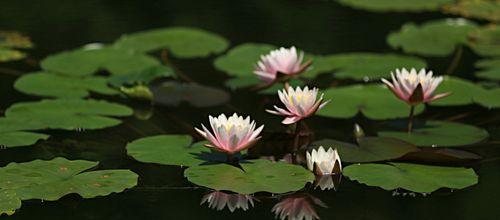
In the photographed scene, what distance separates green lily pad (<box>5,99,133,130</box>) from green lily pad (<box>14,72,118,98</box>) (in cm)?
15

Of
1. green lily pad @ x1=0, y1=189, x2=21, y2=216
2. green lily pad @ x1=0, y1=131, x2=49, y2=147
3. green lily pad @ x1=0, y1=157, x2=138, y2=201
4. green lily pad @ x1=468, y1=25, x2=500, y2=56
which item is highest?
green lily pad @ x1=0, y1=189, x2=21, y2=216

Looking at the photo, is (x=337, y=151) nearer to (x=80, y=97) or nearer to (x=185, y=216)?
(x=185, y=216)

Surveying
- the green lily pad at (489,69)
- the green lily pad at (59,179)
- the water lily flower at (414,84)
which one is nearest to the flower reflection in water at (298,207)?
the green lily pad at (59,179)

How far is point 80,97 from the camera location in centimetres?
318

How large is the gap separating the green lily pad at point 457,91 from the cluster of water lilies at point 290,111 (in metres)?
0.39

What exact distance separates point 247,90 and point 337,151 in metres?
0.81

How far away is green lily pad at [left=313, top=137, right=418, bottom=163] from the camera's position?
8.51 ft

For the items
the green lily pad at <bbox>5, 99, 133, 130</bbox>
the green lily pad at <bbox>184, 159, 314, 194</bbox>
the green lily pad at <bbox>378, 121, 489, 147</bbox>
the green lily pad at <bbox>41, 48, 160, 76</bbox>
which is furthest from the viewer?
the green lily pad at <bbox>41, 48, 160, 76</bbox>

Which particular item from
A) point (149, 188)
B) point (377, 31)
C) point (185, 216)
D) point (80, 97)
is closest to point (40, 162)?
point (149, 188)

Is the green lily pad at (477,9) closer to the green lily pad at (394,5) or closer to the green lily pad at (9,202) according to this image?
the green lily pad at (394,5)

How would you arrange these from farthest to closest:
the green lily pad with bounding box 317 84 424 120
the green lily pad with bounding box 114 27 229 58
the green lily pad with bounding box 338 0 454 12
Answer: the green lily pad with bounding box 338 0 454 12
the green lily pad with bounding box 114 27 229 58
the green lily pad with bounding box 317 84 424 120

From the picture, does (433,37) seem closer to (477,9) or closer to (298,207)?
(477,9)

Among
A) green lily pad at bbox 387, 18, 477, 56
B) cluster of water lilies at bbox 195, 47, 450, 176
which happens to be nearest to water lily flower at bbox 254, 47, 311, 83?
cluster of water lilies at bbox 195, 47, 450, 176

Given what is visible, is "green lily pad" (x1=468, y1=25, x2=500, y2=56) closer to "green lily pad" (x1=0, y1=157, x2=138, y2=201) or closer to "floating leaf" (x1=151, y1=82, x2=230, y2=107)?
"floating leaf" (x1=151, y1=82, x2=230, y2=107)
